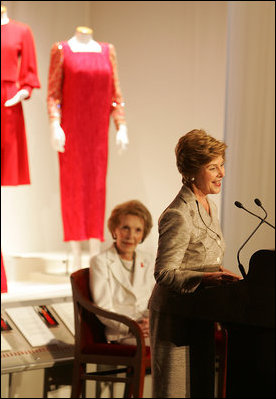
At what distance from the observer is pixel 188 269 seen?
27.7 inches

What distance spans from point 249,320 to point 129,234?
1012 mm

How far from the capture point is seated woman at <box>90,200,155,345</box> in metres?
1.54

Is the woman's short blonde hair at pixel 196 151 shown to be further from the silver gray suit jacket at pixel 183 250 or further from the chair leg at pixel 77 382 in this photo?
the chair leg at pixel 77 382

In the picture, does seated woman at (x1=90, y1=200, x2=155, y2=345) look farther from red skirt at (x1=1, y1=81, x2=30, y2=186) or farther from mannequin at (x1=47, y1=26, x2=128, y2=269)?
red skirt at (x1=1, y1=81, x2=30, y2=186)

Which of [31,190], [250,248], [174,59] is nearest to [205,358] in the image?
[250,248]

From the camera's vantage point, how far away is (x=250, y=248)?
27.6 inches

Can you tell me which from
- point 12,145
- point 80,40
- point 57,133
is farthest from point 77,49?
point 12,145

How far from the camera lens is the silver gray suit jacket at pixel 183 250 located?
70 centimetres

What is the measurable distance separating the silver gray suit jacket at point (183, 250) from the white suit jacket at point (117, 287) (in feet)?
2.52

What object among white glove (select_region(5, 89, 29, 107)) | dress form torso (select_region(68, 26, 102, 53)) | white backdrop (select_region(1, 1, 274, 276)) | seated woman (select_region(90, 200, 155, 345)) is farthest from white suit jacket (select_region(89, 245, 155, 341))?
white glove (select_region(5, 89, 29, 107))

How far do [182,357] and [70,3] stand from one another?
4142mm

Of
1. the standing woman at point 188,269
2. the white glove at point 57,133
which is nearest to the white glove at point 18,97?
the white glove at point 57,133

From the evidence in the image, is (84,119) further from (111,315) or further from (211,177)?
(211,177)

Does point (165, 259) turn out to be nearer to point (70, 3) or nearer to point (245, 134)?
point (245, 134)
